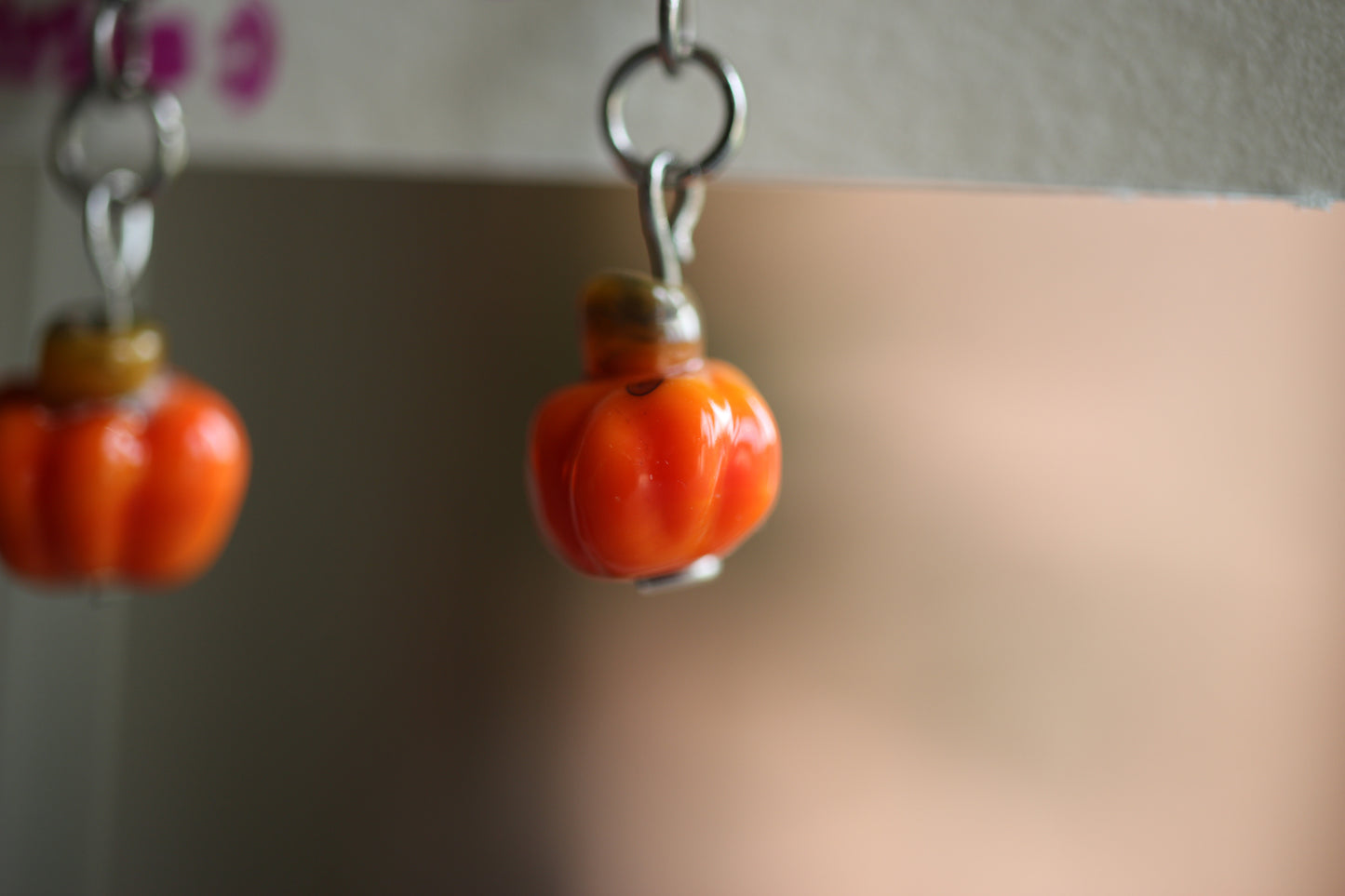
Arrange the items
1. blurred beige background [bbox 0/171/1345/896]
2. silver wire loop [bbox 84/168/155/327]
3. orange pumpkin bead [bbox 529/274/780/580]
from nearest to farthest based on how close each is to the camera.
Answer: orange pumpkin bead [bbox 529/274/780/580] → silver wire loop [bbox 84/168/155/327] → blurred beige background [bbox 0/171/1345/896]

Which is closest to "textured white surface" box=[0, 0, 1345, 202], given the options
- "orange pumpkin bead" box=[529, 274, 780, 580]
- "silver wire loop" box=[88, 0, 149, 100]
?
"silver wire loop" box=[88, 0, 149, 100]

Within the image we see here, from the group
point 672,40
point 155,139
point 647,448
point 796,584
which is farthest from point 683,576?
point 796,584

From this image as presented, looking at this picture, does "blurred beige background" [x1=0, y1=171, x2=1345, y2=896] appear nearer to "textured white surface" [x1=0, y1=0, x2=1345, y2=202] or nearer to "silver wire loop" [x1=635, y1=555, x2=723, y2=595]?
"textured white surface" [x1=0, y1=0, x2=1345, y2=202]

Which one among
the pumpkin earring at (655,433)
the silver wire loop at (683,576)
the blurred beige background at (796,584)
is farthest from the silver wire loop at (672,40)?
the blurred beige background at (796,584)

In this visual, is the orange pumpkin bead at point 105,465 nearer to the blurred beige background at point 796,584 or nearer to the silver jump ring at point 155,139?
the silver jump ring at point 155,139

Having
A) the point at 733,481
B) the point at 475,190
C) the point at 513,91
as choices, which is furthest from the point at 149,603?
the point at 733,481

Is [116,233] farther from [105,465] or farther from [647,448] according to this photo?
[647,448]
